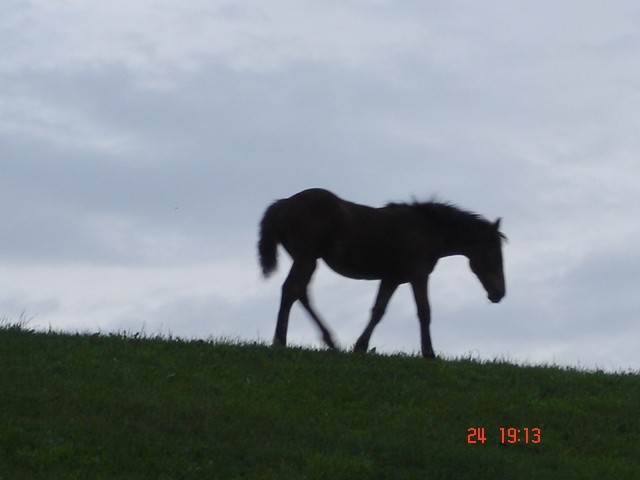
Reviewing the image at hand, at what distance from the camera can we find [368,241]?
13.7 m

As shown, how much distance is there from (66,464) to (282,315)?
5.30 m

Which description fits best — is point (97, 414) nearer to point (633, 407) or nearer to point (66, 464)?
point (66, 464)

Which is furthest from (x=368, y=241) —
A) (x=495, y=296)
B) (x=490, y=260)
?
(x=495, y=296)

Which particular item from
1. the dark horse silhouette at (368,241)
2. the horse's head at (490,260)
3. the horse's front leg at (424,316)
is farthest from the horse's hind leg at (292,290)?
the horse's head at (490,260)

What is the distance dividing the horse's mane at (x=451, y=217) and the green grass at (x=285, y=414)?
1974mm

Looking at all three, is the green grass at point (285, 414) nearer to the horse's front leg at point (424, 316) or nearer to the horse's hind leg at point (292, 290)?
the horse's front leg at point (424, 316)

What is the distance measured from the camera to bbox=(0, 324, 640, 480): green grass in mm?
8930

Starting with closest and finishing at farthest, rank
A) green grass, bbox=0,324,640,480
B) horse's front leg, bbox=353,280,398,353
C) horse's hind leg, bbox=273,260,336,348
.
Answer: green grass, bbox=0,324,640,480
horse's hind leg, bbox=273,260,336,348
horse's front leg, bbox=353,280,398,353

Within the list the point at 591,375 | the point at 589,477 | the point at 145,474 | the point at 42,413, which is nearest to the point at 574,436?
the point at 589,477

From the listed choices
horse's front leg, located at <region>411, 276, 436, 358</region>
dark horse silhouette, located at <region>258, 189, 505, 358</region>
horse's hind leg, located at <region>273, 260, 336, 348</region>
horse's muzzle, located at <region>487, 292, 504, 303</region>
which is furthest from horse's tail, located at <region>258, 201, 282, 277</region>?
Result: horse's muzzle, located at <region>487, 292, 504, 303</region>

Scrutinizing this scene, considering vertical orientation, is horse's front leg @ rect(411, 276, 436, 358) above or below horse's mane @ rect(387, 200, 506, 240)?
below

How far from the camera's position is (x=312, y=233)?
530 inches
